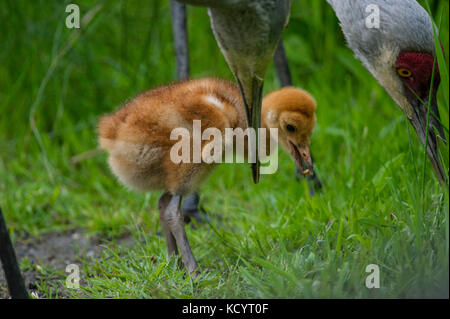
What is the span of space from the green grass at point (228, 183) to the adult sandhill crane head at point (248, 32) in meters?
0.62

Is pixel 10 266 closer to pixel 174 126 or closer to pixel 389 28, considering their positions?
pixel 174 126

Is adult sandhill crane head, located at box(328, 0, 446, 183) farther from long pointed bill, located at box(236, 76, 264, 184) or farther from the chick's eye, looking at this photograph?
long pointed bill, located at box(236, 76, 264, 184)

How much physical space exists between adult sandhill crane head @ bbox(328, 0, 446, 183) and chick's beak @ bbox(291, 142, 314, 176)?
524mm

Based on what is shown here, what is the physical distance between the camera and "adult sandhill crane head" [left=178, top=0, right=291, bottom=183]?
7.72 ft

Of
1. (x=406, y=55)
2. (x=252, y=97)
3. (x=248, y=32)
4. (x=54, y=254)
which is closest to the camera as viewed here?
(x=248, y=32)

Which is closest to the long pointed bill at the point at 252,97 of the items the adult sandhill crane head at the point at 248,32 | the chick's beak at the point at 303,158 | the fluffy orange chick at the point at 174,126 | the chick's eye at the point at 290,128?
the adult sandhill crane head at the point at 248,32

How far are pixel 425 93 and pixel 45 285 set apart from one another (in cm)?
183

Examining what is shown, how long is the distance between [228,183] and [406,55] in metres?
1.74

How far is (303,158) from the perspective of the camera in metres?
3.21

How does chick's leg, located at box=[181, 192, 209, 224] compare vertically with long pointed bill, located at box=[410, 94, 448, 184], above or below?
below

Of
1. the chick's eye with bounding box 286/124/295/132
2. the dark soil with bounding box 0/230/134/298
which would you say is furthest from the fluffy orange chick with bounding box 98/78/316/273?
the dark soil with bounding box 0/230/134/298

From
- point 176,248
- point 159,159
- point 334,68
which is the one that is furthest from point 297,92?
point 334,68

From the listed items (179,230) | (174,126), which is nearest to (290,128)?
(174,126)
